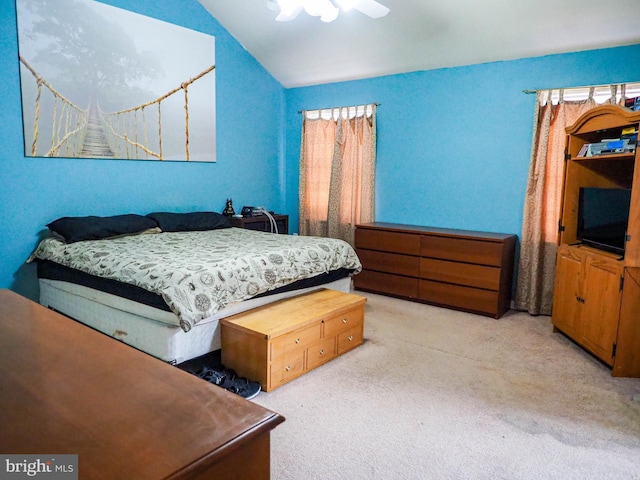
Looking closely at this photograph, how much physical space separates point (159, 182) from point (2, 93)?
141 centimetres

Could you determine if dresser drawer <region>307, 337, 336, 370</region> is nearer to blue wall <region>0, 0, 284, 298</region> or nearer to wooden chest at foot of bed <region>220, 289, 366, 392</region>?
wooden chest at foot of bed <region>220, 289, 366, 392</region>

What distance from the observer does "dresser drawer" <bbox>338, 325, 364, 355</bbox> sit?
2.99 m

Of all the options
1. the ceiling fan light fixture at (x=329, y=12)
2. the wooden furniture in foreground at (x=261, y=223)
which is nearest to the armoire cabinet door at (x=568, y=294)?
the ceiling fan light fixture at (x=329, y=12)

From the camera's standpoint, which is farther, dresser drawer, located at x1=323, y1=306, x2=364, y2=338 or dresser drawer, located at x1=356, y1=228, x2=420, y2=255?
dresser drawer, located at x1=356, y1=228, x2=420, y2=255

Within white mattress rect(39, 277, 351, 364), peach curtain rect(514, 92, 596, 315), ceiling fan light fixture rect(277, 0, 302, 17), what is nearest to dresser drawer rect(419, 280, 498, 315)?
peach curtain rect(514, 92, 596, 315)

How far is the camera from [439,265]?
4.12 meters

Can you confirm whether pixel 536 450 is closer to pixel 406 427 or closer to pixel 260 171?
pixel 406 427

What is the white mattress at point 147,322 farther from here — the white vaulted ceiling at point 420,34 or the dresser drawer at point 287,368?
the white vaulted ceiling at point 420,34

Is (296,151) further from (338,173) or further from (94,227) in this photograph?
(94,227)

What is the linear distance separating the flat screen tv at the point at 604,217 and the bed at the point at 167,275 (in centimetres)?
174

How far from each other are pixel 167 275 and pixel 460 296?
104 inches

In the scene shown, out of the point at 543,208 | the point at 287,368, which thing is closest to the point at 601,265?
the point at 543,208

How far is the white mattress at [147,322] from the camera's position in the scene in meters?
2.44

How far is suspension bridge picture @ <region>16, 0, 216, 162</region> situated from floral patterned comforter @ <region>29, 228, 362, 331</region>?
0.94 metres
